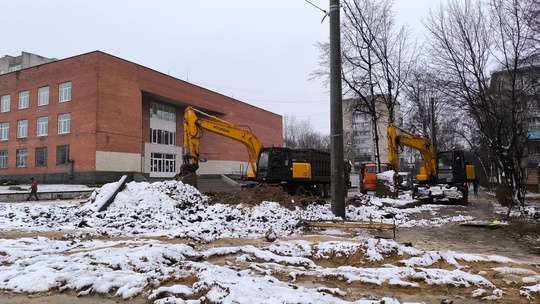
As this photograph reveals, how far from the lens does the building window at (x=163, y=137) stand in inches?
1799

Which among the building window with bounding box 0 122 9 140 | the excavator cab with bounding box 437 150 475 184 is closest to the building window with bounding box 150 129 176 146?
the building window with bounding box 0 122 9 140

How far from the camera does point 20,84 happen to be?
43750mm

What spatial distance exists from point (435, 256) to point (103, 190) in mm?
13339

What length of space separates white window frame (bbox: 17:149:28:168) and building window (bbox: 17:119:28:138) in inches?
68.9

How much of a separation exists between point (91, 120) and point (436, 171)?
102 feet

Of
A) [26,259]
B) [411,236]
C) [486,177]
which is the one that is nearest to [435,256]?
[411,236]

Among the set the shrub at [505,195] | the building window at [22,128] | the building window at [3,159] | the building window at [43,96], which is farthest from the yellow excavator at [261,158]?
the building window at [3,159]

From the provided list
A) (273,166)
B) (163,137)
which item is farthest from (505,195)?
(163,137)

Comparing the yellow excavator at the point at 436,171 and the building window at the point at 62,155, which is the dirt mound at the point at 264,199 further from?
the building window at the point at 62,155

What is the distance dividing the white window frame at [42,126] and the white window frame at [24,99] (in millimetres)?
2955

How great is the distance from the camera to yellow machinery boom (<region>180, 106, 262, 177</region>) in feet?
62.5

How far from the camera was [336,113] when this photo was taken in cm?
1345

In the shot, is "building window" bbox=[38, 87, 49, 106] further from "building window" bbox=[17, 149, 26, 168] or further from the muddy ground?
the muddy ground

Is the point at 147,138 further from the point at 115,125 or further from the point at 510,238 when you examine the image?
the point at 510,238
